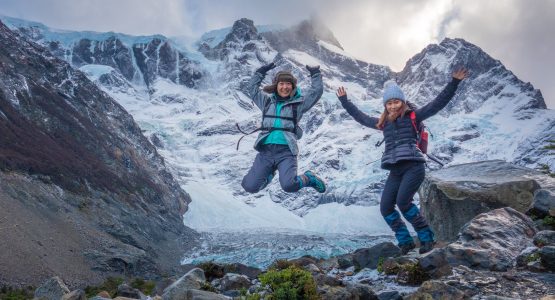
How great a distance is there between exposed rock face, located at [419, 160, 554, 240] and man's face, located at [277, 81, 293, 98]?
5994 mm

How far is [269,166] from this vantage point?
34.8 ft

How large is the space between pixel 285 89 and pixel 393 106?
239 cm

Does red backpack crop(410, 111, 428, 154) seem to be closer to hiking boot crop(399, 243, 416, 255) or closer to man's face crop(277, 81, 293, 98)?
hiking boot crop(399, 243, 416, 255)

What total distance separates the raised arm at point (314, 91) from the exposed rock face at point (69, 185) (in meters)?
51.3

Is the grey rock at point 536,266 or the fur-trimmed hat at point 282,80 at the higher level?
the fur-trimmed hat at point 282,80

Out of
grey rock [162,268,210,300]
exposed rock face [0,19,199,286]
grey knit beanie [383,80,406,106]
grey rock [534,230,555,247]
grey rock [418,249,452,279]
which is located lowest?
grey rock [162,268,210,300]

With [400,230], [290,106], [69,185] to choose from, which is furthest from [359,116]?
[69,185]

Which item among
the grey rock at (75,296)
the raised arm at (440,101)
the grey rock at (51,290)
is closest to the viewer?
the grey rock at (75,296)

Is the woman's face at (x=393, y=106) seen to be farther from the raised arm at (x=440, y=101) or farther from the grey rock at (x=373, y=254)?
the grey rock at (x=373, y=254)

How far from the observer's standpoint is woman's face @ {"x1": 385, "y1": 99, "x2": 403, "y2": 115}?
10047 millimetres

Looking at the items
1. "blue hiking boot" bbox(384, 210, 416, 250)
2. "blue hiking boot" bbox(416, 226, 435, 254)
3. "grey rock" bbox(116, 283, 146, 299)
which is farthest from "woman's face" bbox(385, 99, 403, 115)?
"grey rock" bbox(116, 283, 146, 299)

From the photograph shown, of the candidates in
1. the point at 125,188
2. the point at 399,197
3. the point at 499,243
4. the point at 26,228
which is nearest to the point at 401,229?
the point at 399,197

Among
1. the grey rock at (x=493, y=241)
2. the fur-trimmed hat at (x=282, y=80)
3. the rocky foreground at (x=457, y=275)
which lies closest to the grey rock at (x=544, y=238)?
the rocky foreground at (x=457, y=275)

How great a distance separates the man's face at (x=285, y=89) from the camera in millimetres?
10727
